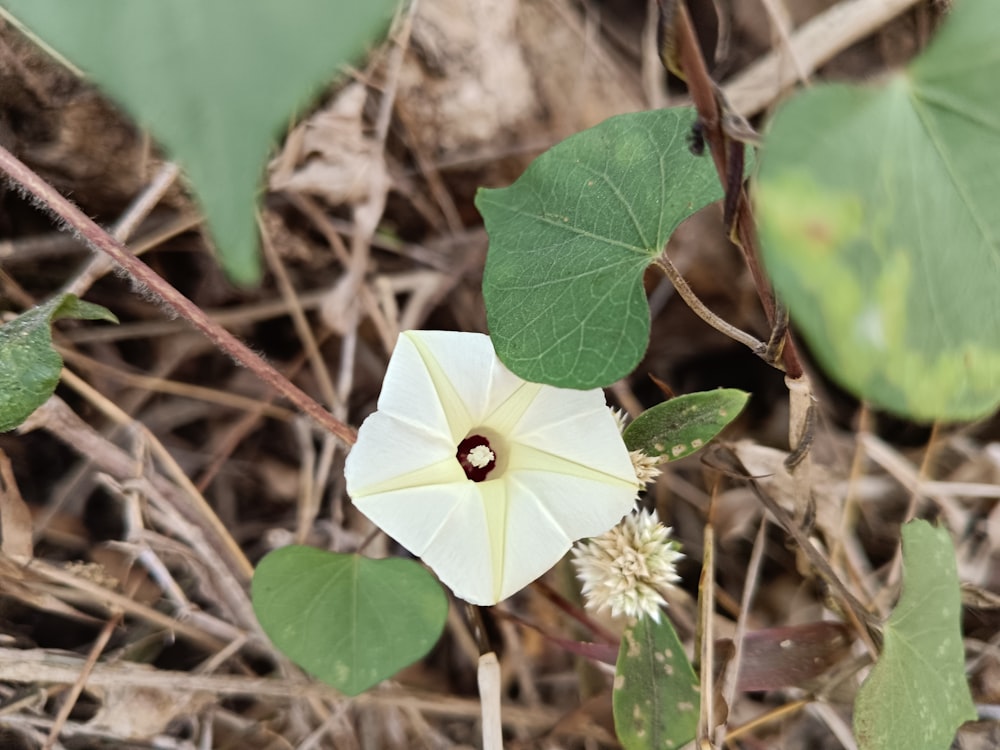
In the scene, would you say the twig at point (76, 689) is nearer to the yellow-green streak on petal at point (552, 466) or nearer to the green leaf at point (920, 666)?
the yellow-green streak on petal at point (552, 466)

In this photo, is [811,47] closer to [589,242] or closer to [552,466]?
[589,242]

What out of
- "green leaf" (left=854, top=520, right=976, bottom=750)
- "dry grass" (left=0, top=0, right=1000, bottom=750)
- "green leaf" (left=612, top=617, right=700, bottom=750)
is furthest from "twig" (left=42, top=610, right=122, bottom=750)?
"green leaf" (left=854, top=520, right=976, bottom=750)

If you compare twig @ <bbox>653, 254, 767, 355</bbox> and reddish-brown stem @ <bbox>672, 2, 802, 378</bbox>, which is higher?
reddish-brown stem @ <bbox>672, 2, 802, 378</bbox>

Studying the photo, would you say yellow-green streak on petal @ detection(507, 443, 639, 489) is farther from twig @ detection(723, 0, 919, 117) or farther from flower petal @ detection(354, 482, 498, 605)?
twig @ detection(723, 0, 919, 117)

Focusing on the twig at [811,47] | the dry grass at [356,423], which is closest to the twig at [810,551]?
the dry grass at [356,423]

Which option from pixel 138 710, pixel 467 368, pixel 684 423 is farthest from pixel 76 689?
pixel 684 423

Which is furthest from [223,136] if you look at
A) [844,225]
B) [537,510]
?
[537,510]
